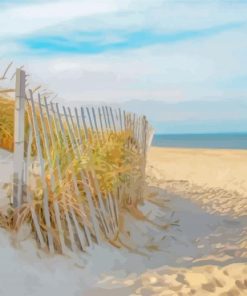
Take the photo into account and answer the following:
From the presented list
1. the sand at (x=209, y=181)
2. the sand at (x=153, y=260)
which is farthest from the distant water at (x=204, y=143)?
the sand at (x=153, y=260)

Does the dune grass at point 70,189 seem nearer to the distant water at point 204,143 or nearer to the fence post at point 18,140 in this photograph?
the fence post at point 18,140

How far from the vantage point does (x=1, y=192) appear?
6156 mm

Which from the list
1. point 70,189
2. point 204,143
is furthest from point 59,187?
point 204,143

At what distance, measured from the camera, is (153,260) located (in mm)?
6477

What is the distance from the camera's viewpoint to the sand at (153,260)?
16.9 ft

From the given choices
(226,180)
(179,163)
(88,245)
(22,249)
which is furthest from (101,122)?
(179,163)

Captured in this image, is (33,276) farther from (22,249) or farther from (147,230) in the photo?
(147,230)

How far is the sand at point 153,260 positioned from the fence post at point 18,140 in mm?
372

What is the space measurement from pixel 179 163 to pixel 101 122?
34.9 feet

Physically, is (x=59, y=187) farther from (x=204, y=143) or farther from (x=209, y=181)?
(x=204, y=143)

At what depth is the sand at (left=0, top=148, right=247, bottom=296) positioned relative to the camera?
16.9 ft

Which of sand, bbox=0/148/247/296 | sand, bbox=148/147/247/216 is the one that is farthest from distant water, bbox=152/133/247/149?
sand, bbox=0/148/247/296

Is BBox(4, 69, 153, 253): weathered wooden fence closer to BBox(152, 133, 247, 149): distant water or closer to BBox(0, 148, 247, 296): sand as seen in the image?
BBox(0, 148, 247, 296): sand

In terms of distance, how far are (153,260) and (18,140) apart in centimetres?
170
